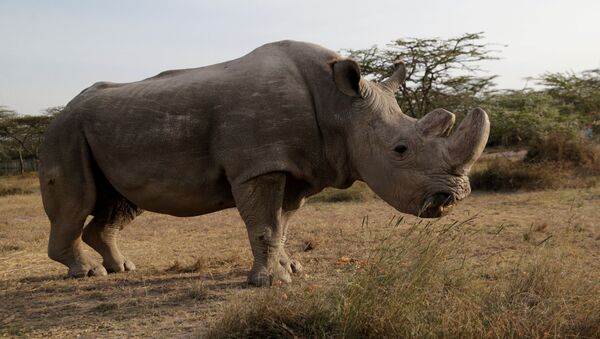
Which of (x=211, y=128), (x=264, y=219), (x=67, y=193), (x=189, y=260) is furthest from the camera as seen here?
(x=189, y=260)

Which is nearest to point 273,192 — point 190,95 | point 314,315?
point 190,95

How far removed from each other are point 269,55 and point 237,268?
84.7 inches

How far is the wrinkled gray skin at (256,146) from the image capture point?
4461 mm

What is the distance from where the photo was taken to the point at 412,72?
23.7m

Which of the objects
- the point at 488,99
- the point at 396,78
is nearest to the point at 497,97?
the point at 488,99

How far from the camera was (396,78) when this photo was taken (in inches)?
214

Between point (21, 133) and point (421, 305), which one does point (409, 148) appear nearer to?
point (421, 305)

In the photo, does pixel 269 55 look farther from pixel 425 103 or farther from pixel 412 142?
pixel 425 103

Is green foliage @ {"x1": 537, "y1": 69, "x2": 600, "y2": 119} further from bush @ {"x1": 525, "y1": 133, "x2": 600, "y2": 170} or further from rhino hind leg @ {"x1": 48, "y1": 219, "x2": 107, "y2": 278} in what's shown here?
rhino hind leg @ {"x1": 48, "y1": 219, "x2": 107, "y2": 278}

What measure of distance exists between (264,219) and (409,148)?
132 cm

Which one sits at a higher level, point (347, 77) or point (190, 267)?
point (347, 77)

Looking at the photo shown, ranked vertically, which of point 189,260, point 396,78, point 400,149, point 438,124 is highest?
point 396,78

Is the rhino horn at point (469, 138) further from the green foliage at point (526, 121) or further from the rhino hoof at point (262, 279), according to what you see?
the green foliage at point (526, 121)

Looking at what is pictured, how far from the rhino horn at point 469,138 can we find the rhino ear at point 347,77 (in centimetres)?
93
